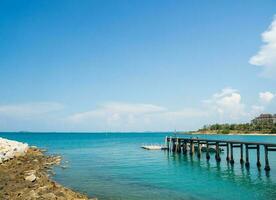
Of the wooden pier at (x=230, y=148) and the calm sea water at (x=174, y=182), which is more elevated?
the wooden pier at (x=230, y=148)

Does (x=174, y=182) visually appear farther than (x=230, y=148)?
No

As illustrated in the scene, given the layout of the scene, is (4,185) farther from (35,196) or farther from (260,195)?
(260,195)

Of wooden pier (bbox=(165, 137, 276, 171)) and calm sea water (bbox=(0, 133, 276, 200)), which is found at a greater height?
wooden pier (bbox=(165, 137, 276, 171))

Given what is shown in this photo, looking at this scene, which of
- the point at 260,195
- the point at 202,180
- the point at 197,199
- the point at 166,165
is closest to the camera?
the point at 197,199

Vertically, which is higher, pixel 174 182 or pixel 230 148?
pixel 230 148

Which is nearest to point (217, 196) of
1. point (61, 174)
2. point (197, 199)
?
point (197, 199)

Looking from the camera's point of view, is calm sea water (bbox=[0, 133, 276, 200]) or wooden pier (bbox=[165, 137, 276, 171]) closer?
calm sea water (bbox=[0, 133, 276, 200])

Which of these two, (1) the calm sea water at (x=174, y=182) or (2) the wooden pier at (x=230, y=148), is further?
(2) the wooden pier at (x=230, y=148)

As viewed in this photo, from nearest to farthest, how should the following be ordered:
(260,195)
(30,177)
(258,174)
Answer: (260,195)
(30,177)
(258,174)

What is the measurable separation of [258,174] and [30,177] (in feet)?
91.5

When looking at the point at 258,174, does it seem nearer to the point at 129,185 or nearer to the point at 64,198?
the point at 129,185

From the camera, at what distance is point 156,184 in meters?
37.4

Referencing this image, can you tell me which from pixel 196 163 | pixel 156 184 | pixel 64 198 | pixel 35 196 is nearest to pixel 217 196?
pixel 156 184

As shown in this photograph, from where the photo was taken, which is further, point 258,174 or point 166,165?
point 166,165
